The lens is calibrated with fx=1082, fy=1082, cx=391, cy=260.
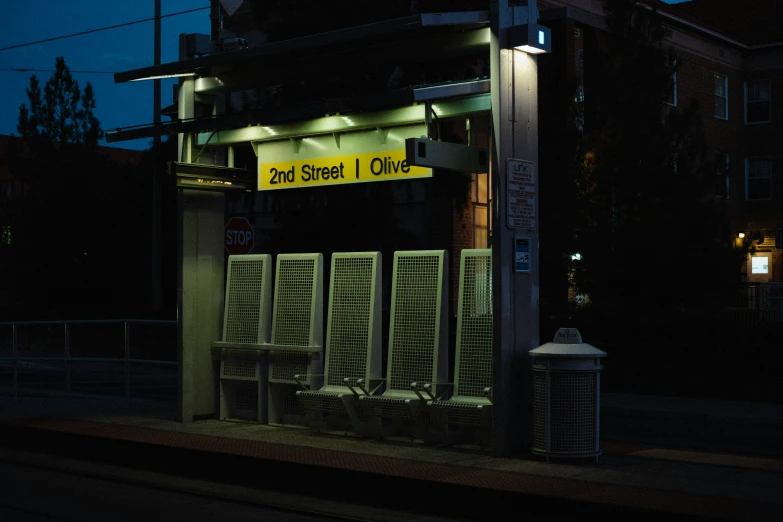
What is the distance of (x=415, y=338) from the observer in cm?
1136

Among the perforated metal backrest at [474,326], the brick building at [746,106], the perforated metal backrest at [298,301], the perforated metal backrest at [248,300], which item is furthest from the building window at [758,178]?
the perforated metal backrest at [474,326]

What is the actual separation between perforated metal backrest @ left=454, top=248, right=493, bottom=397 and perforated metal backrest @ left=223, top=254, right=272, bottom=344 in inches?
111

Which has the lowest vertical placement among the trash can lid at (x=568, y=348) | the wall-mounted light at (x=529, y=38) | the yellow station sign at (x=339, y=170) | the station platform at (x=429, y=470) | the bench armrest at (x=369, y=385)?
the station platform at (x=429, y=470)

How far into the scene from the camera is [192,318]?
1320cm

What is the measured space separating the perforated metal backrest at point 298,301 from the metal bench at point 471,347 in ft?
6.50

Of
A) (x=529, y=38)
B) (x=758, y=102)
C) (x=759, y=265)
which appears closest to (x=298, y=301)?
(x=529, y=38)

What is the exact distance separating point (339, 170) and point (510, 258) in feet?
8.95

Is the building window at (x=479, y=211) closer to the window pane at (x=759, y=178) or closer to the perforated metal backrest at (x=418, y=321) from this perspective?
the window pane at (x=759, y=178)

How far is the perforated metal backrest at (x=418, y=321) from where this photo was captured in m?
11.1

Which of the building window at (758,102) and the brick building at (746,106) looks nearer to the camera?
the brick building at (746,106)

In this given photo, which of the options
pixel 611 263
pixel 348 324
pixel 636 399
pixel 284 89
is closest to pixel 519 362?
pixel 348 324

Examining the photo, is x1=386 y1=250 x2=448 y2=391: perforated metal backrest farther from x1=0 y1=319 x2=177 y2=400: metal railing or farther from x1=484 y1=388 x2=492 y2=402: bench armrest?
x1=0 y1=319 x2=177 y2=400: metal railing

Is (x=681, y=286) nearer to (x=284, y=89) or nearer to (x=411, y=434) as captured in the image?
(x=284, y=89)

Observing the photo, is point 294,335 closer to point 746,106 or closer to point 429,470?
point 429,470
